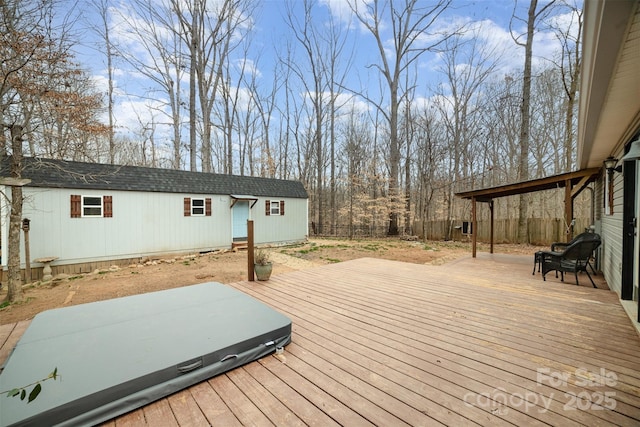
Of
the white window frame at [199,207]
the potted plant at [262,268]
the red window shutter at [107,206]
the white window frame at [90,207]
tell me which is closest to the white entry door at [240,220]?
the white window frame at [199,207]

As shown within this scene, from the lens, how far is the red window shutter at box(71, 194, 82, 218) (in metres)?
7.38

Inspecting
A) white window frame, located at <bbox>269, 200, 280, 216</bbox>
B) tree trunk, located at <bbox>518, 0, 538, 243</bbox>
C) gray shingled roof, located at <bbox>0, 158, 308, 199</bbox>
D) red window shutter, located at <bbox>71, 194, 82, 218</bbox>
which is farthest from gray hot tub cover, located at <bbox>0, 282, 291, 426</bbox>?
tree trunk, located at <bbox>518, 0, 538, 243</bbox>

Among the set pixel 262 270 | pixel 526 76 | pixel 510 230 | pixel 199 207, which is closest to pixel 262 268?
pixel 262 270

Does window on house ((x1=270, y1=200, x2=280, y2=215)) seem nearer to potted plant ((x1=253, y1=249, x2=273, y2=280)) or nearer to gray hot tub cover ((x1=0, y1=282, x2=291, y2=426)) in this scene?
potted plant ((x1=253, y1=249, x2=273, y2=280))

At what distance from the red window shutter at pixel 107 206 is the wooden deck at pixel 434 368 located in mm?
6121

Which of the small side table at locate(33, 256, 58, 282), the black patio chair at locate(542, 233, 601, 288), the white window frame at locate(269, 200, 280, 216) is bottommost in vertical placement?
the small side table at locate(33, 256, 58, 282)

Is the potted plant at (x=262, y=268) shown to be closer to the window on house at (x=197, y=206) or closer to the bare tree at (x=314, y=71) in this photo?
the window on house at (x=197, y=206)

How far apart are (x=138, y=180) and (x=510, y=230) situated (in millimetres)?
15036

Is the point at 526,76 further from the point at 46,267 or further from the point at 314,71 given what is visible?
the point at 46,267

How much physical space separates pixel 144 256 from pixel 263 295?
689 cm

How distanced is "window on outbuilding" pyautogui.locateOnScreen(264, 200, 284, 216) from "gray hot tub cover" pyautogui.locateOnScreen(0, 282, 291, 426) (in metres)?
8.92

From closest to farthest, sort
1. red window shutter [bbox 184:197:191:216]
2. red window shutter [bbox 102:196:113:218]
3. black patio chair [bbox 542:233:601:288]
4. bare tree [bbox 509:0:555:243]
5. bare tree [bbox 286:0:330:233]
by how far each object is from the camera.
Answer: black patio chair [bbox 542:233:601:288]
red window shutter [bbox 102:196:113:218]
red window shutter [bbox 184:197:191:216]
bare tree [bbox 509:0:555:243]
bare tree [bbox 286:0:330:233]

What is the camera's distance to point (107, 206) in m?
7.93

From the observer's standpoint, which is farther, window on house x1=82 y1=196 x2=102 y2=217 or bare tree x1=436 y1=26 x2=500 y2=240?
bare tree x1=436 y1=26 x2=500 y2=240
